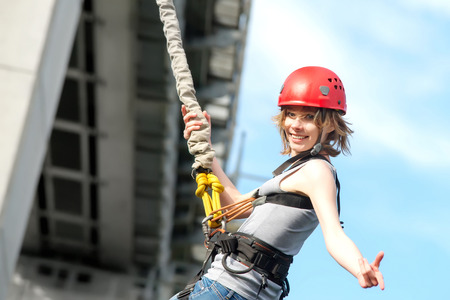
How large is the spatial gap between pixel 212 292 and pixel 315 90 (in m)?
1.23

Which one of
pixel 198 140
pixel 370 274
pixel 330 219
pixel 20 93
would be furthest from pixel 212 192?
pixel 20 93

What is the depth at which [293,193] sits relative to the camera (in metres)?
4.24

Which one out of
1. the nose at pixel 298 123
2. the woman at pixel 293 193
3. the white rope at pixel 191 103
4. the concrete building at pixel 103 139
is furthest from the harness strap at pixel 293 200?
the concrete building at pixel 103 139

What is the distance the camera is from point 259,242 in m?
4.23

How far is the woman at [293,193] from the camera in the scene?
4148 mm

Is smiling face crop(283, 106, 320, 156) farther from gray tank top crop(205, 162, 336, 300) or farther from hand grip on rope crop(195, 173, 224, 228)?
hand grip on rope crop(195, 173, 224, 228)

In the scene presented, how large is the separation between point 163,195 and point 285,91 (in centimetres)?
2303

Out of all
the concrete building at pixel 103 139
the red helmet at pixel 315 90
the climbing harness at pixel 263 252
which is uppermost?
the red helmet at pixel 315 90

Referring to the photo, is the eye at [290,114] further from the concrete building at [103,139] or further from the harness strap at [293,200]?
the concrete building at [103,139]

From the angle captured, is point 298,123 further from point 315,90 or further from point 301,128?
point 315,90

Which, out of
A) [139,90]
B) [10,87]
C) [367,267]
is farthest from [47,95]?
[139,90]

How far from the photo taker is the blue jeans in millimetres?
4148

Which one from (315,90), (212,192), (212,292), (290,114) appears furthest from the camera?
(212,192)

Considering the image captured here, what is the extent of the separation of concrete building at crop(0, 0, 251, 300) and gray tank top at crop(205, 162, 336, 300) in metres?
6.88
